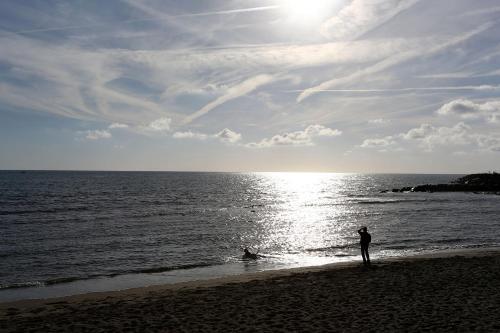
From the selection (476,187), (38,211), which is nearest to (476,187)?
(476,187)

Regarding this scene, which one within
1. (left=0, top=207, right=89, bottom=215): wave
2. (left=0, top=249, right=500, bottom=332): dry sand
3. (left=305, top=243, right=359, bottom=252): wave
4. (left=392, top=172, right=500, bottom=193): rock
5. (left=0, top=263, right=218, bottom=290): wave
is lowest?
(left=305, top=243, right=359, bottom=252): wave

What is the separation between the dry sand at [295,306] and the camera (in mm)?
11547

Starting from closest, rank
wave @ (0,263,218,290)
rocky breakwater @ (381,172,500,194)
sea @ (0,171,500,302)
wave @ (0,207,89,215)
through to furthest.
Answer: wave @ (0,263,218,290), sea @ (0,171,500,302), wave @ (0,207,89,215), rocky breakwater @ (381,172,500,194)

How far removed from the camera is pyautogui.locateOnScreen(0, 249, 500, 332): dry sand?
37.9ft

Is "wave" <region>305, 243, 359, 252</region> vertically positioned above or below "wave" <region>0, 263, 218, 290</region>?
below

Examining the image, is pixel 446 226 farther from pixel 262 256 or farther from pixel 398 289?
pixel 398 289

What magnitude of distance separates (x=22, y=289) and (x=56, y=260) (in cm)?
651

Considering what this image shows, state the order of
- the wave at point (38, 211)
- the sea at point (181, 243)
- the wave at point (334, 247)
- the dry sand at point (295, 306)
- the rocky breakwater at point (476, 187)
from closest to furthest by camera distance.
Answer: the dry sand at point (295, 306)
the sea at point (181, 243)
the wave at point (334, 247)
the wave at point (38, 211)
the rocky breakwater at point (476, 187)

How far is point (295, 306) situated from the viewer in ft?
44.7

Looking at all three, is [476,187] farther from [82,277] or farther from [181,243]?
[82,277]

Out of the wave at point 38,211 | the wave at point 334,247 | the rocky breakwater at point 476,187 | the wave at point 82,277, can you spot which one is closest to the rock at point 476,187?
the rocky breakwater at point 476,187

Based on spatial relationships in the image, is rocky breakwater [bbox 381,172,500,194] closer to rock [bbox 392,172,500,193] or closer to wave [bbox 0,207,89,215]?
rock [bbox 392,172,500,193]

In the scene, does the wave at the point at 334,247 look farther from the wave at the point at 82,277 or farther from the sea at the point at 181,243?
the wave at the point at 82,277

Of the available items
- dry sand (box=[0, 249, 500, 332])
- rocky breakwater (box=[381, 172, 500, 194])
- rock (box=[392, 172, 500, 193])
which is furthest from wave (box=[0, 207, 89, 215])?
rocky breakwater (box=[381, 172, 500, 194])
